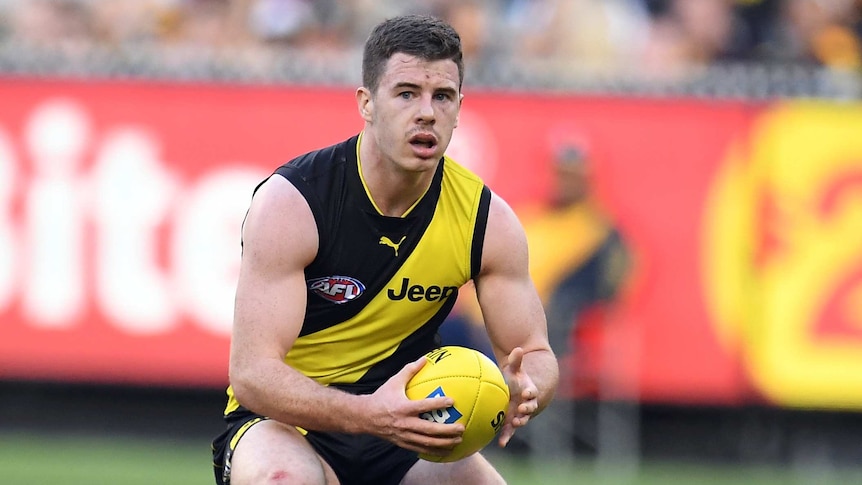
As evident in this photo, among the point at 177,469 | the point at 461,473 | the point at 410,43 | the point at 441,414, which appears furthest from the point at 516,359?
the point at 177,469

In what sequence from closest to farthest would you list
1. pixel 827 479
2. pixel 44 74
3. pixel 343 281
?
pixel 343 281
pixel 827 479
pixel 44 74

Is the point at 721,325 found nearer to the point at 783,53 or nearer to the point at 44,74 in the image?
the point at 783,53

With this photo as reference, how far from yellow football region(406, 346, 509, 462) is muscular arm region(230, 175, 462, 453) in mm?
65

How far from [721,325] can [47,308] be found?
5.32m

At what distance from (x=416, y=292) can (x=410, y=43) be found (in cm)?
106

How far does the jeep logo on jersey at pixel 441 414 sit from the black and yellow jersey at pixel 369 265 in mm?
705

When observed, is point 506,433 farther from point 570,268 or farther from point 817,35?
point 817,35

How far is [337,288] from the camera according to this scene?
636 cm

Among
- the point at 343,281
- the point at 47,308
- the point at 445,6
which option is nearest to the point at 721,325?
the point at 445,6

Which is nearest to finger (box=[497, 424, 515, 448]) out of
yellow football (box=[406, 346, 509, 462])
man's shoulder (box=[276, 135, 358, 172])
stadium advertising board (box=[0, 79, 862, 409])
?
yellow football (box=[406, 346, 509, 462])

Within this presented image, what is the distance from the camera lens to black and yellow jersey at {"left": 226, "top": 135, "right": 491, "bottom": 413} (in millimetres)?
6312

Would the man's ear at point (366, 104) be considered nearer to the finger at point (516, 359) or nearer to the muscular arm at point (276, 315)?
the muscular arm at point (276, 315)

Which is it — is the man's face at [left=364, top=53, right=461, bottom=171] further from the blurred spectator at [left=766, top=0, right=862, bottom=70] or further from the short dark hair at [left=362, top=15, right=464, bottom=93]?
the blurred spectator at [left=766, top=0, right=862, bottom=70]

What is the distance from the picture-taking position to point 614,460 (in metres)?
12.1
